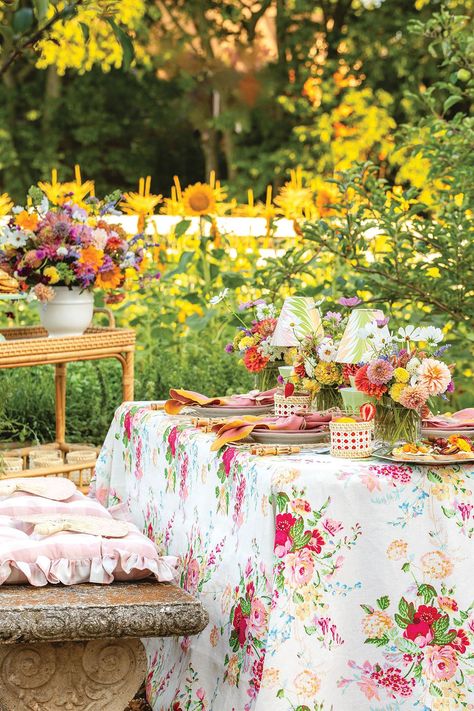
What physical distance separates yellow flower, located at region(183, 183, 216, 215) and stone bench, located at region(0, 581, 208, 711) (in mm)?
3392

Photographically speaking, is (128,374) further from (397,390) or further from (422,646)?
(422,646)

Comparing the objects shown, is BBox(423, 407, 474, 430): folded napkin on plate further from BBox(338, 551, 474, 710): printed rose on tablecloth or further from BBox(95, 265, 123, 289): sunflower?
BBox(95, 265, 123, 289): sunflower

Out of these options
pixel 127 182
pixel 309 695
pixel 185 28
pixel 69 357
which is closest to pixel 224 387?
pixel 69 357

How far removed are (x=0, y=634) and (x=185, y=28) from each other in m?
11.1

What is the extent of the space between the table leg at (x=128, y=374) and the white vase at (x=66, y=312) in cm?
21

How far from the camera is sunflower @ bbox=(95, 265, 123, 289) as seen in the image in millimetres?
4023

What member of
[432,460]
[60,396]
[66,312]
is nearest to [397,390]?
[432,460]

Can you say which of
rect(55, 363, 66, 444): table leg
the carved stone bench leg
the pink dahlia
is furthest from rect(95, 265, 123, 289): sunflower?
the pink dahlia

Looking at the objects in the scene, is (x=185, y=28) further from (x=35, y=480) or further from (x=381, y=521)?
(x=381, y=521)

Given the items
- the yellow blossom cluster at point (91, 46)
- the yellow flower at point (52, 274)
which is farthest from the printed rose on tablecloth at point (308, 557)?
the yellow blossom cluster at point (91, 46)

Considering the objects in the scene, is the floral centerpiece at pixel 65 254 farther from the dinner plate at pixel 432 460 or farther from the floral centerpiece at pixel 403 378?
the dinner plate at pixel 432 460

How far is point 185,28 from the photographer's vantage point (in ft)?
41.1

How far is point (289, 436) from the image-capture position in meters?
2.49

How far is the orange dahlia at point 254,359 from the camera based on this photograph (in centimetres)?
290
